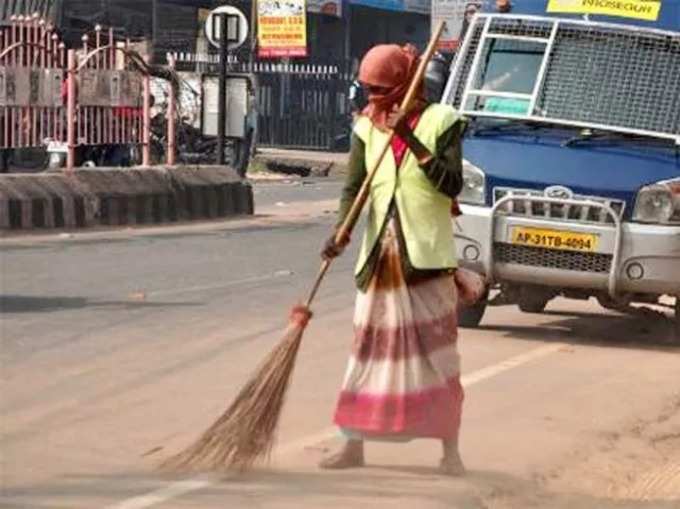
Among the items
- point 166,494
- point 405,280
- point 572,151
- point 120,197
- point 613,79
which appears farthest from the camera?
point 120,197

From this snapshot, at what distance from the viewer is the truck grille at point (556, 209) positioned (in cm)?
1105

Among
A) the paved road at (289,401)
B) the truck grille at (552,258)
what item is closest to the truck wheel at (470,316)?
the paved road at (289,401)

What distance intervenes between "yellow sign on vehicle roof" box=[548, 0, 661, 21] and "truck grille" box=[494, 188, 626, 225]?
1.68m

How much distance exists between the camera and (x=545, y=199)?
11156mm

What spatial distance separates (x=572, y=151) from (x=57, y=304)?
13.3ft

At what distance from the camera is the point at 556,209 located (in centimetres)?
1120

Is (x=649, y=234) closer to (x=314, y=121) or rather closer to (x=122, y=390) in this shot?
(x=122, y=390)

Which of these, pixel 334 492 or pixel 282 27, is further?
pixel 282 27

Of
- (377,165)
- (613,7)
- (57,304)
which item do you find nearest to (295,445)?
(377,165)

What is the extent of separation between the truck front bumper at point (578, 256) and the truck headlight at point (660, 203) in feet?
0.19

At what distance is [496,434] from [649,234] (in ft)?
9.85

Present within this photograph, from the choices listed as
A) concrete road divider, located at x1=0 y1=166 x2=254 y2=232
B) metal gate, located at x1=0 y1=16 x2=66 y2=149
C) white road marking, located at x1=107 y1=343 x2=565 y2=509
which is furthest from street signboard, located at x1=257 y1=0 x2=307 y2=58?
white road marking, located at x1=107 y1=343 x2=565 y2=509

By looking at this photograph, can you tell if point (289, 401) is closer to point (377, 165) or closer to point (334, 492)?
point (334, 492)

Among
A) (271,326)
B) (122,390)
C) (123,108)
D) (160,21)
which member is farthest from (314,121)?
(122,390)
